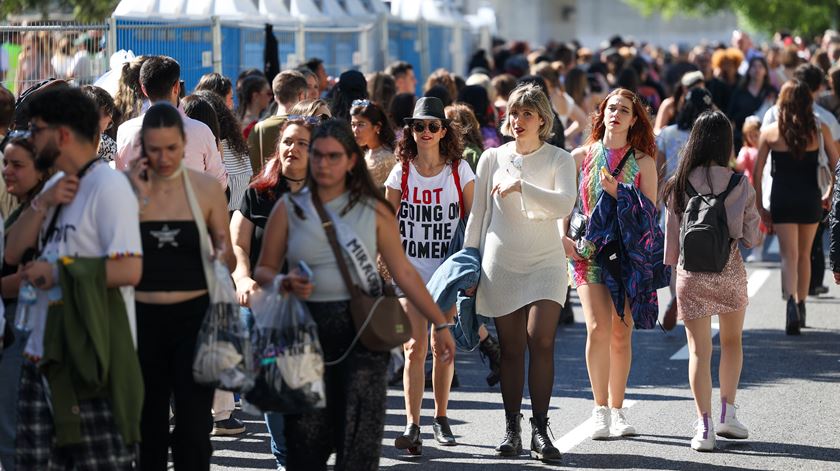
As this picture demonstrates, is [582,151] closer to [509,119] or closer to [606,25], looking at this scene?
[509,119]

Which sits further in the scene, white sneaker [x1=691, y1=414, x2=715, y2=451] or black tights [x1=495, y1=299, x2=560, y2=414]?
white sneaker [x1=691, y1=414, x2=715, y2=451]

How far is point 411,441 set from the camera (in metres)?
7.86

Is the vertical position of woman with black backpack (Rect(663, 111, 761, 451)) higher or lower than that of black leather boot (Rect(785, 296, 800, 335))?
higher

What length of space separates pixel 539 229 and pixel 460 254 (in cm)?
43

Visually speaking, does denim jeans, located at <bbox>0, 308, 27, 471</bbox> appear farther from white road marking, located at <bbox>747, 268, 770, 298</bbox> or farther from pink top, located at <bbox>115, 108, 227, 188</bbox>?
white road marking, located at <bbox>747, 268, 770, 298</bbox>

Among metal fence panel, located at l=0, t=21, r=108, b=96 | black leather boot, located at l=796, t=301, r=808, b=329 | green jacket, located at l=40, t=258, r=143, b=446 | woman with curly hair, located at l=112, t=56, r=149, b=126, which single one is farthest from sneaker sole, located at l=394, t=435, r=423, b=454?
metal fence panel, located at l=0, t=21, r=108, b=96

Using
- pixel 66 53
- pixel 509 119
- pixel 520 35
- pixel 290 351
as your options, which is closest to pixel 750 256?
pixel 66 53

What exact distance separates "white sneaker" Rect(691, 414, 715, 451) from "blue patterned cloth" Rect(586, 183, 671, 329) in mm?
560

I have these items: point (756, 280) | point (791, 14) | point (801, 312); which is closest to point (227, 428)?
point (801, 312)

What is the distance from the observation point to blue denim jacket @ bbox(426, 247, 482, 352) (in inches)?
300

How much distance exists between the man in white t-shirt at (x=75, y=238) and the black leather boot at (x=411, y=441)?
99.0 inches

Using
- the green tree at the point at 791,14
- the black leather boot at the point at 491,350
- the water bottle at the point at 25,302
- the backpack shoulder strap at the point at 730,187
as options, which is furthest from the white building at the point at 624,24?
the water bottle at the point at 25,302

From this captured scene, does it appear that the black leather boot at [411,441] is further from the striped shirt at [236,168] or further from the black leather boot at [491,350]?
the striped shirt at [236,168]

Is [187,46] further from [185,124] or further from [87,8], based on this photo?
[87,8]
